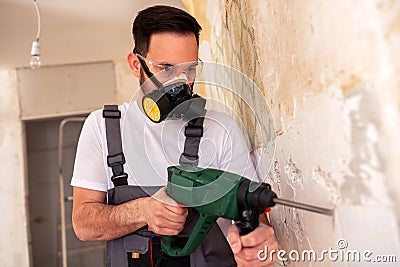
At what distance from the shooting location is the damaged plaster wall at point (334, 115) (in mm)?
708

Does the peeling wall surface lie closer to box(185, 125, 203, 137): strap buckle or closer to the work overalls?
the work overalls

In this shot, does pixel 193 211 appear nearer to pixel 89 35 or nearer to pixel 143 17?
pixel 143 17

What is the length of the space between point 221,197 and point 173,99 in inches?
19.6

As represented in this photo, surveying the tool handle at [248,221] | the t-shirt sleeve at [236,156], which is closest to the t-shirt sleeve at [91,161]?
the t-shirt sleeve at [236,156]

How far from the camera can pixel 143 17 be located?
1562mm

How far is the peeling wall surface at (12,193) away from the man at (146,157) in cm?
398

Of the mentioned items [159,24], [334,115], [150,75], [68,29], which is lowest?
[334,115]

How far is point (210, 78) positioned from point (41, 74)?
4.00 meters

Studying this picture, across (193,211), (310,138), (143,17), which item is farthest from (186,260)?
(143,17)

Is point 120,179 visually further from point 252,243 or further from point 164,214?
point 252,243

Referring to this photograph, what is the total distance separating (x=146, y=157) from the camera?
1.49 metres

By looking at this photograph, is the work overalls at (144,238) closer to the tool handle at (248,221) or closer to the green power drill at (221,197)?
the green power drill at (221,197)

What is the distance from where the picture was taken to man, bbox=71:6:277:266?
141cm

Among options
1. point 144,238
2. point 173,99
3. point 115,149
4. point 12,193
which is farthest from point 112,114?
point 12,193
